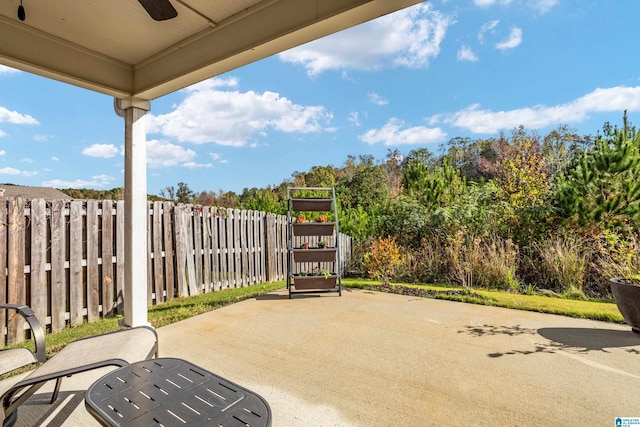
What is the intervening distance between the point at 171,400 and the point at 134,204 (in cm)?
218

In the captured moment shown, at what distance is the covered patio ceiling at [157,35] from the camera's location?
190 cm

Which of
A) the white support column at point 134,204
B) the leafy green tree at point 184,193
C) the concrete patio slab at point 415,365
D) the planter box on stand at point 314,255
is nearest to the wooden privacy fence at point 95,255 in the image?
the white support column at point 134,204

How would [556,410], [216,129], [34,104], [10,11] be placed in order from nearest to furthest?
[556,410], [10,11], [34,104], [216,129]

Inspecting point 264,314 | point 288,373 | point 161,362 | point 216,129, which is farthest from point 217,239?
point 216,129

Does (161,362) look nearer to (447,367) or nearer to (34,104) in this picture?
(447,367)

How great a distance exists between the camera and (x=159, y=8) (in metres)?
1.69

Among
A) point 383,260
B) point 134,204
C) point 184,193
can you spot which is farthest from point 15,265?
point 184,193

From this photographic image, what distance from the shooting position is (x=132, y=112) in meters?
2.96

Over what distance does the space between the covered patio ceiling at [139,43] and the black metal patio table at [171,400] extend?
1.80 metres

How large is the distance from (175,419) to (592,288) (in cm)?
607

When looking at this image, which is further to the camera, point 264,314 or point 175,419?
point 264,314

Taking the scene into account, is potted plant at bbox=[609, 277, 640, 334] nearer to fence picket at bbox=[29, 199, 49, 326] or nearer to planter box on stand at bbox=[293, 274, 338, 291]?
planter box on stand at bbox=[293, 274, 338, 291]

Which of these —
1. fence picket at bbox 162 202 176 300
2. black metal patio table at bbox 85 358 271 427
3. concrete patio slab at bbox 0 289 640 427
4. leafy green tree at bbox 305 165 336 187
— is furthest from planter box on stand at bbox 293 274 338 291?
leafy green tree at bbox 305 165 336 187

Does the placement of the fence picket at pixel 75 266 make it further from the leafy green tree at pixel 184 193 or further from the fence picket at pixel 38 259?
the leafy green tree at pixel 184 193
